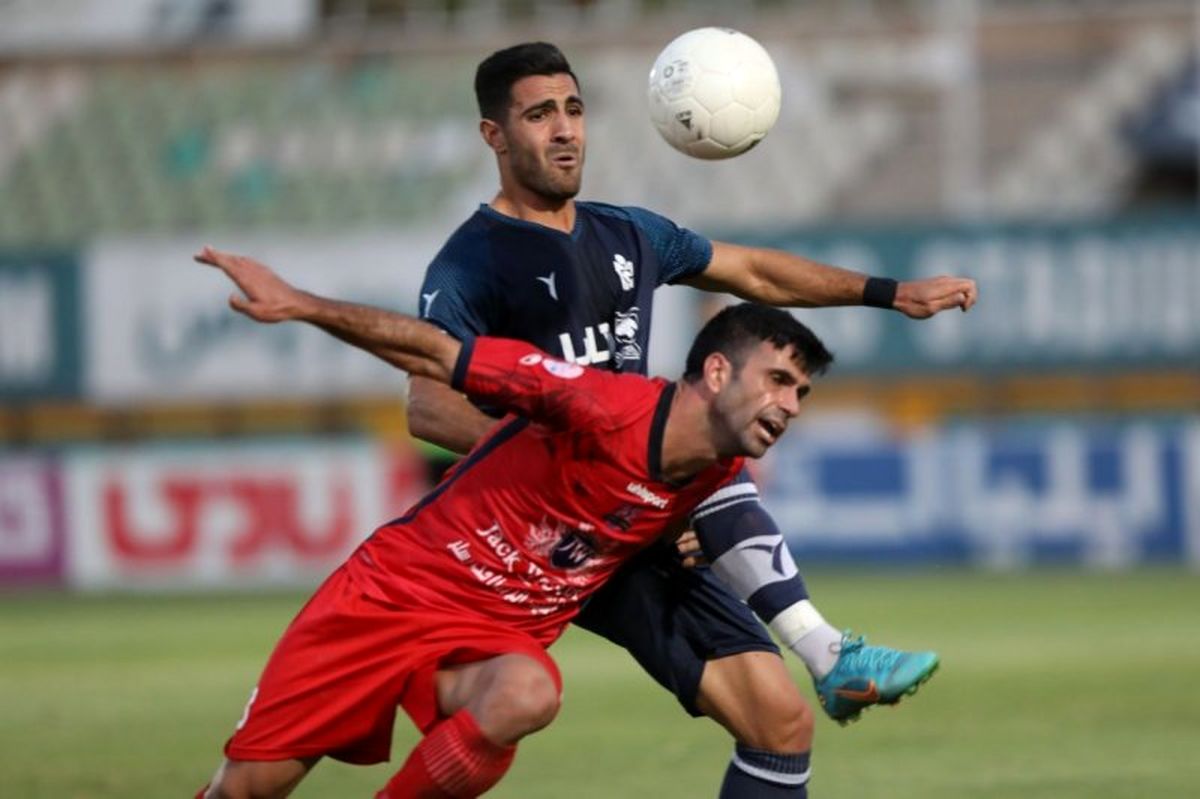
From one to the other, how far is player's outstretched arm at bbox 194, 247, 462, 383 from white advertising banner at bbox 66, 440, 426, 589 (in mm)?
14346

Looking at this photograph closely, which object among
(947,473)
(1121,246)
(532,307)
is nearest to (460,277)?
(532,307)

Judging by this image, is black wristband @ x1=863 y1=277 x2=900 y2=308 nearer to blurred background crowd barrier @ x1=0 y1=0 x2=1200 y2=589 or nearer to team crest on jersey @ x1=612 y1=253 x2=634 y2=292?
team crest on jersey @ x1=612 y1=253 x2=634 y2=292

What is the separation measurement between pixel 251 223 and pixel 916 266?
816cm

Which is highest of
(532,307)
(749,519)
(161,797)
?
(532,307)

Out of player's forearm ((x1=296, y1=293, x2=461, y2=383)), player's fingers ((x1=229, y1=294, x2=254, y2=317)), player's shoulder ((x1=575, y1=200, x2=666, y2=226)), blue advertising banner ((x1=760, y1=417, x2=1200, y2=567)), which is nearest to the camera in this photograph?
player's fingers ((x1=229, y1=294, x2=254, y2=317))

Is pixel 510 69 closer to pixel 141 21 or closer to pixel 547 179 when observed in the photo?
pixel 547 179

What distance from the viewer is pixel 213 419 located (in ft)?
73.5

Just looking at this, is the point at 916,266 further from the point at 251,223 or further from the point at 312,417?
the point at 251,223

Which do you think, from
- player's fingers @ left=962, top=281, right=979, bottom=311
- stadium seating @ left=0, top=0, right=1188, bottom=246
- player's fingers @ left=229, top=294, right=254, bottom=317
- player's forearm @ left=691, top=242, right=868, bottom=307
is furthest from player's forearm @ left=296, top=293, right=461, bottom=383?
stadium seating @ left=0, top=0, right=1188, bottom=246

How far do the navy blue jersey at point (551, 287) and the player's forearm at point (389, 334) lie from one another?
0.67 metres

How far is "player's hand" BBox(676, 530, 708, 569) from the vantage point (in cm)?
625

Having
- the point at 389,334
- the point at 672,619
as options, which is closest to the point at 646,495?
the point at 672,619

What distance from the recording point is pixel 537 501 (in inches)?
222

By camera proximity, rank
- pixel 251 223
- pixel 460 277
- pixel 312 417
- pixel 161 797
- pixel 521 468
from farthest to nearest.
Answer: pixel 251 223 → pixel 312 417 → pixel 161 797 → pixel 460 277 → pixel 521 468
